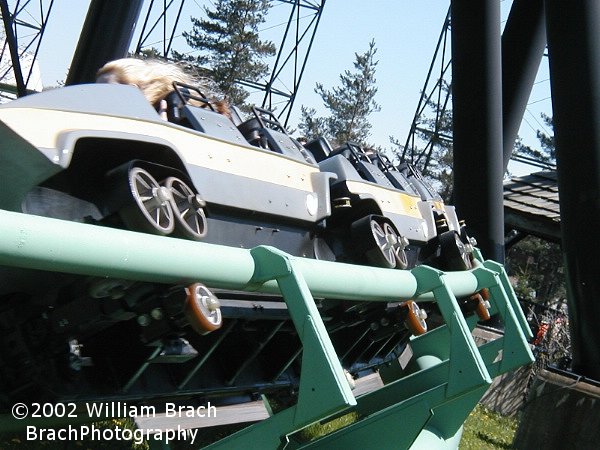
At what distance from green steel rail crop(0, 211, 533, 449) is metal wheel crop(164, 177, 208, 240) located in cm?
76

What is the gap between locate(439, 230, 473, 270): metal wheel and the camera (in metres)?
6.54

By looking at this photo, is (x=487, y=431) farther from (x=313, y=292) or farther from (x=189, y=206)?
(x=313, y=292)

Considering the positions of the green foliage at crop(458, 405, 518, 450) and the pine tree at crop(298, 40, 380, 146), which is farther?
the pine tree at crop(298, 40, 380, 146)

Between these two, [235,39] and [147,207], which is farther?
[235,39]

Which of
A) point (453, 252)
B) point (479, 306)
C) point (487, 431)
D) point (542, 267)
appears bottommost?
point (542, 267)

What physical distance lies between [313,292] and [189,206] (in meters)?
0.98

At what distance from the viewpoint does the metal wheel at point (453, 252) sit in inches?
258

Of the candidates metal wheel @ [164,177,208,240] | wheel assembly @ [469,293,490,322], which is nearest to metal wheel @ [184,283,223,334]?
metal wheel @ [164,177,208,240]

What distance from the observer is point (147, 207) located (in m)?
3.47

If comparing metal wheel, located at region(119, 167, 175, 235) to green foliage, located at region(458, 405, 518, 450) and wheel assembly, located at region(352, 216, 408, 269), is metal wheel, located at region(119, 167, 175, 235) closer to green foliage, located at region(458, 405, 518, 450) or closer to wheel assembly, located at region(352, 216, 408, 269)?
wheel assembly, located at region(352, 216, 408, 269)

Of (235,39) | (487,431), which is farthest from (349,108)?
(487,431)

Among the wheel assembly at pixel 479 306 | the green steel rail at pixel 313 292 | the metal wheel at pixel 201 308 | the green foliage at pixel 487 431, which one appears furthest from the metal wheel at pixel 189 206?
the green foliage at pixel 487 431

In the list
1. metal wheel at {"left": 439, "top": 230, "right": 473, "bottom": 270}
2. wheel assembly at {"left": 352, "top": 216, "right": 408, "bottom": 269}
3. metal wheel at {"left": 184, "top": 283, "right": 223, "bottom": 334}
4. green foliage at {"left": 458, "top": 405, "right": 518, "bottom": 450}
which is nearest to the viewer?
metal wheel at {"left": 184, "top": 283, "right": 223, "bottom": 334}

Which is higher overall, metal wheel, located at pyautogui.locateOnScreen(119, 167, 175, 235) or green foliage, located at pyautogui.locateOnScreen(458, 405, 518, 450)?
metal wheel, located at pyautogui.locateOnScreen(119, 167, 175, 235)
